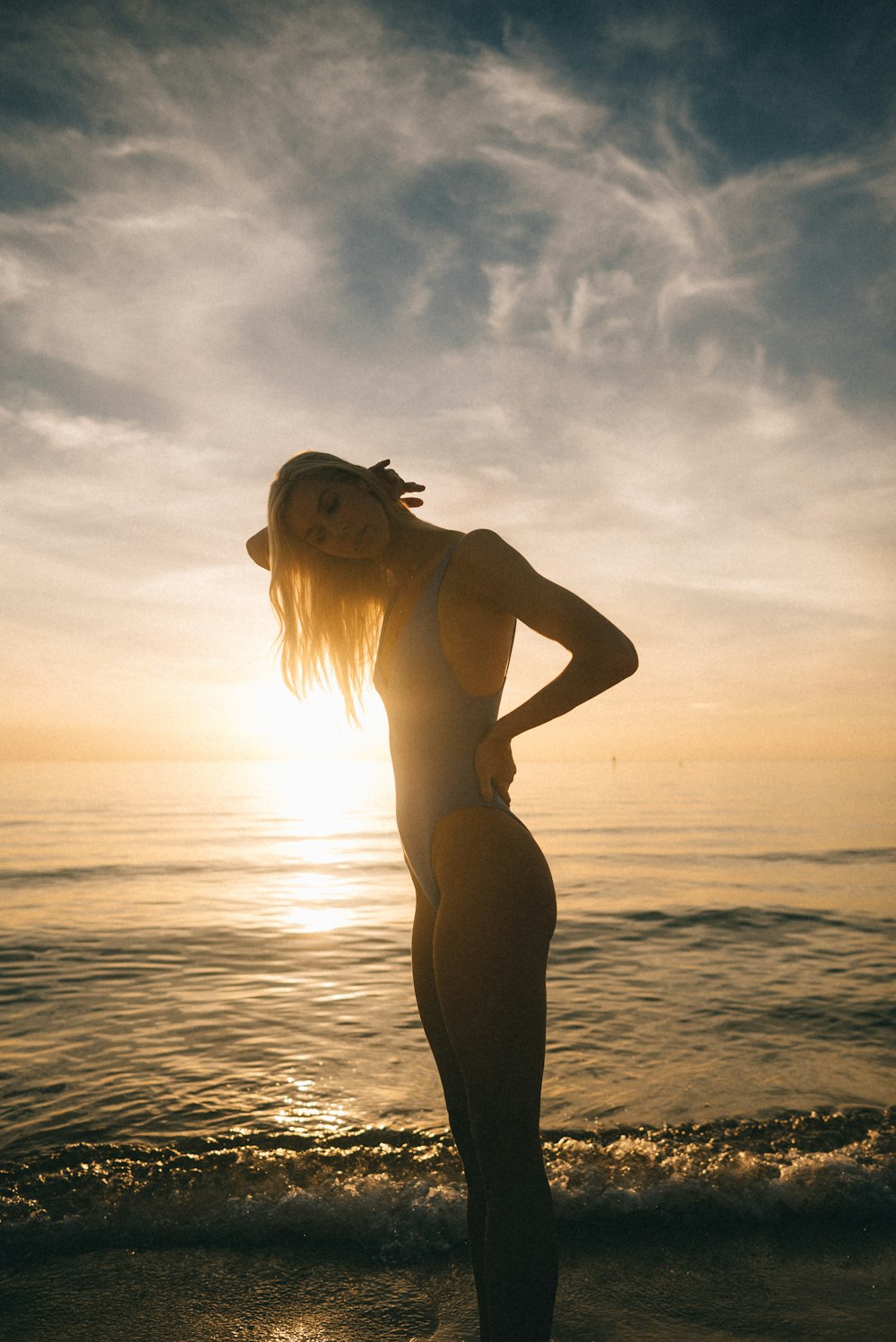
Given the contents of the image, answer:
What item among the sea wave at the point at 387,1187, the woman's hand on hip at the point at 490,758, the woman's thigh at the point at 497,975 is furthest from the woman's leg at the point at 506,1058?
the sea wave at the point at 387,1187

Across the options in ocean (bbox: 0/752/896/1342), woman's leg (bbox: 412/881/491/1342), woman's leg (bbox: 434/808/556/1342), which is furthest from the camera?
ocean (bbox: 0/752/896/1342)

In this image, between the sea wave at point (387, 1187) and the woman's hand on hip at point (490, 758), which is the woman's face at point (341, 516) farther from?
the sea wave at point (387, 1187)

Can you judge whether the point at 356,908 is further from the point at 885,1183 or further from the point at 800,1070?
the point at 885,1183

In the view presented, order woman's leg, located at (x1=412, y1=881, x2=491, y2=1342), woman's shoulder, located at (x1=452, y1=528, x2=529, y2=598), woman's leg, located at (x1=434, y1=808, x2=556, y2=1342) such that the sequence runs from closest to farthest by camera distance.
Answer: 1. woman's leg, located at (x1=434, y1=808, x2=556, y2=1342)
2. woman's shoulder, located at (x1=452, y1=528, x2=529, y2=598)
3. woman's leg, located at (x1=412, y1=881, x2=491, y2=1342)

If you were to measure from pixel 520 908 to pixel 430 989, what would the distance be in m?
0.58

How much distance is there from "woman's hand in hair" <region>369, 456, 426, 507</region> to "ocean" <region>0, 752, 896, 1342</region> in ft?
10.1

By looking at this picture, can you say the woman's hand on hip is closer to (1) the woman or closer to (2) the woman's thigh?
(1) the woman

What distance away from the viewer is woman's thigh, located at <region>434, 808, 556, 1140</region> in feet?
6.40

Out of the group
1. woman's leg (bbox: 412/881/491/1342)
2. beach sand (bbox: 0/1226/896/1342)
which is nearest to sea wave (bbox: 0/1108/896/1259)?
beach sand (bbox: 0/1226/896/1342)

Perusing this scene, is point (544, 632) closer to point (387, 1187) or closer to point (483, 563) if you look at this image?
point (483, 563)

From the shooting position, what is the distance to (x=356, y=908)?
49.9ft

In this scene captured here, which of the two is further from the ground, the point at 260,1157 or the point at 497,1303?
the point at 497,1303

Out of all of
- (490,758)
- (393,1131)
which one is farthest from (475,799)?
(393,1131)

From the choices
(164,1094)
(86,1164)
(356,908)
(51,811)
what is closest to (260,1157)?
(86,1164)
